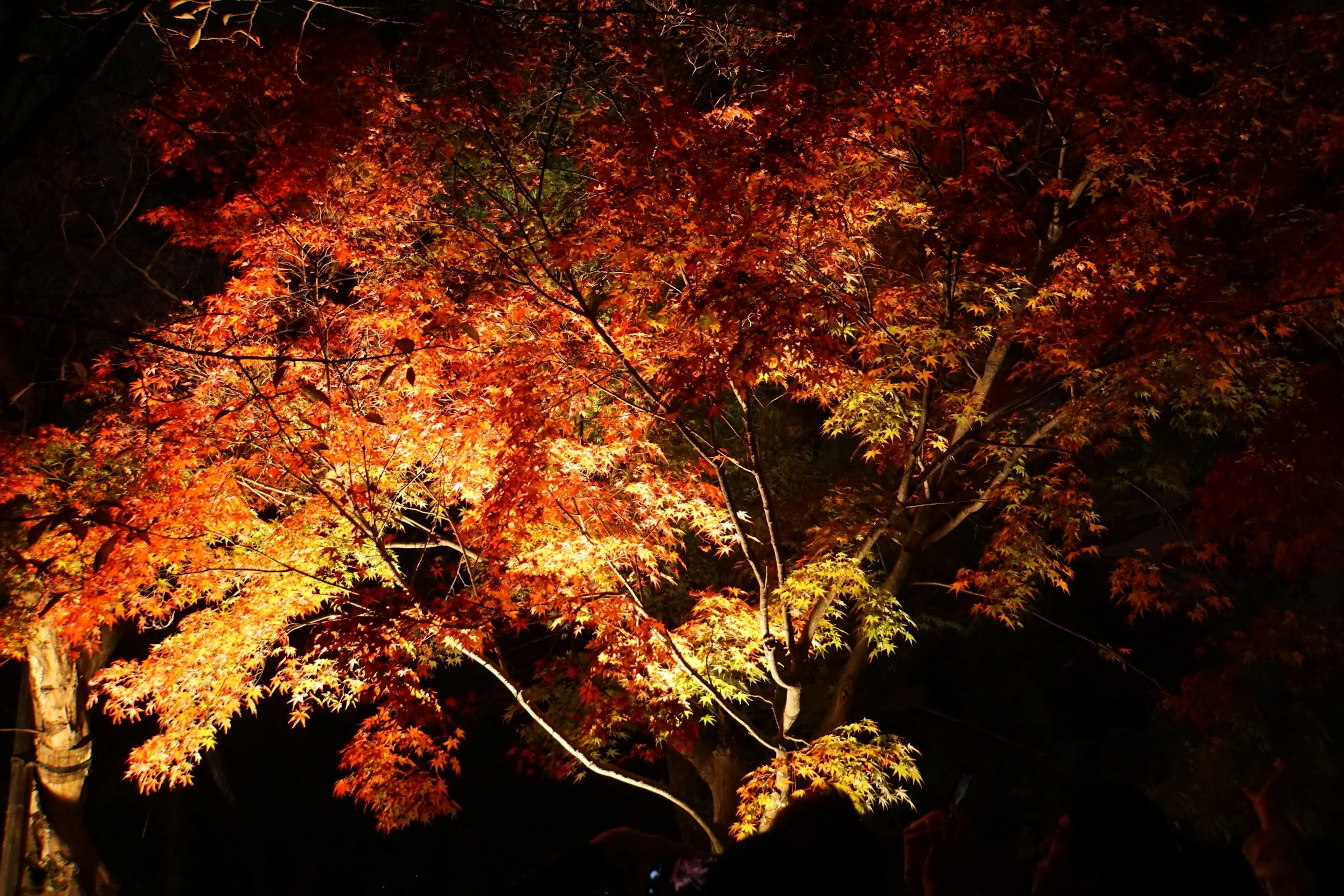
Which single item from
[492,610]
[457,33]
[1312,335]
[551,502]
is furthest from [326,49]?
[1312,335]

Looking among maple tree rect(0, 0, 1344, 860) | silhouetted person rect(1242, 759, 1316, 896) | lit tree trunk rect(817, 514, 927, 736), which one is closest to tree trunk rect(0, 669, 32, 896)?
maple tree rect(0, 0, 1344, 860)

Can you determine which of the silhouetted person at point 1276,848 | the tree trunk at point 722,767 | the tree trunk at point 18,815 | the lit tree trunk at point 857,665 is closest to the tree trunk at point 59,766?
the tree trunk at point 18,815

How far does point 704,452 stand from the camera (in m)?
6.02

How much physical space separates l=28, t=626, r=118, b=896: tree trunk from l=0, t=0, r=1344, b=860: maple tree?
111 centimetres

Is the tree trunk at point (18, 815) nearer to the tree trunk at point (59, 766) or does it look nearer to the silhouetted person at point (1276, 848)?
the tree trunk at point (59, 766)

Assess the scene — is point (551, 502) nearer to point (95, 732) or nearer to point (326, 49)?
point (326, 49)

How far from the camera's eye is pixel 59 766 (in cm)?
809

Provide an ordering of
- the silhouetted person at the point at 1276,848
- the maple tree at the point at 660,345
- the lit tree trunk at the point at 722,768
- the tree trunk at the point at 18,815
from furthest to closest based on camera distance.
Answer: the tree trunk at the point at 18,815 < the lit tree trunk at the point at 722,768 < the maple tree at the point at 660,345 < the silhouetted person at the point at 1276,848

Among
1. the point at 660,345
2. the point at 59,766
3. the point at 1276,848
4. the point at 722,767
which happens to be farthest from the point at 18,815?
the point at 1276,848

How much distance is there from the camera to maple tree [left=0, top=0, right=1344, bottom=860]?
547 centimetres

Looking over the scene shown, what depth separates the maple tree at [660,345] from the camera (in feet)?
17.9

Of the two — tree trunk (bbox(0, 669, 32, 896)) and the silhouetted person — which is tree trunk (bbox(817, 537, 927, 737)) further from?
tree trunk (bbox(0, 669, 32, 896))

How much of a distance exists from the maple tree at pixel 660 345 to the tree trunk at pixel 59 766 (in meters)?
1.11

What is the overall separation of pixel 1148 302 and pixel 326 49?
679cm
